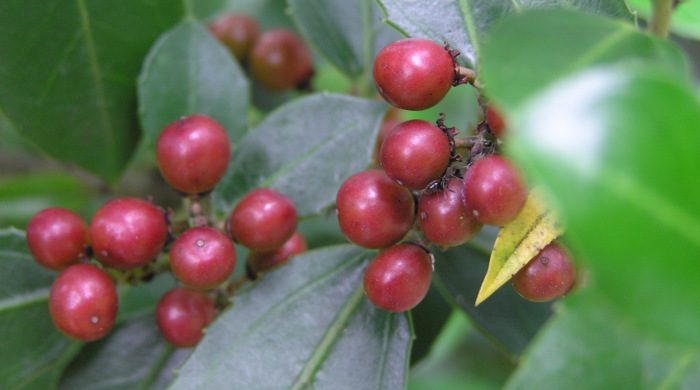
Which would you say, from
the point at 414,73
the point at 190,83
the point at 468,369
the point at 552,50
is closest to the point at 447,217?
the point at 414,73

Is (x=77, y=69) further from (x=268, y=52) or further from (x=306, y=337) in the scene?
(x=306, y=337)

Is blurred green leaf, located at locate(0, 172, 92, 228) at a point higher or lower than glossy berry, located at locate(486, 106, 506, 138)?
lower

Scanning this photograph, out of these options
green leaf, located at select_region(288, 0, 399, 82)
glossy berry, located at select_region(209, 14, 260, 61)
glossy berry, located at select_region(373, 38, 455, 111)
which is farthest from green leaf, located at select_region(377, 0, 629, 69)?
glossy berry, located at select_region(209, 14, 260, 61)

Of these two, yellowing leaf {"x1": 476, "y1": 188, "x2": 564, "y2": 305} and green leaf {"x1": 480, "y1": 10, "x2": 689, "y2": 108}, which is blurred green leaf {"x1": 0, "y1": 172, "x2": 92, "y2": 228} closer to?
yellowing leaf {"x1": 476, "y1": 188, "x2": 564, "y2": 305}

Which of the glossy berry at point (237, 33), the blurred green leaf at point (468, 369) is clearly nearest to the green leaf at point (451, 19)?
the glossy berry at point (237, 33)

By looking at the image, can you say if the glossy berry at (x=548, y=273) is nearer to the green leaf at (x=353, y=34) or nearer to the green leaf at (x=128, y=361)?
the green leaf at (x=128, y=361)
